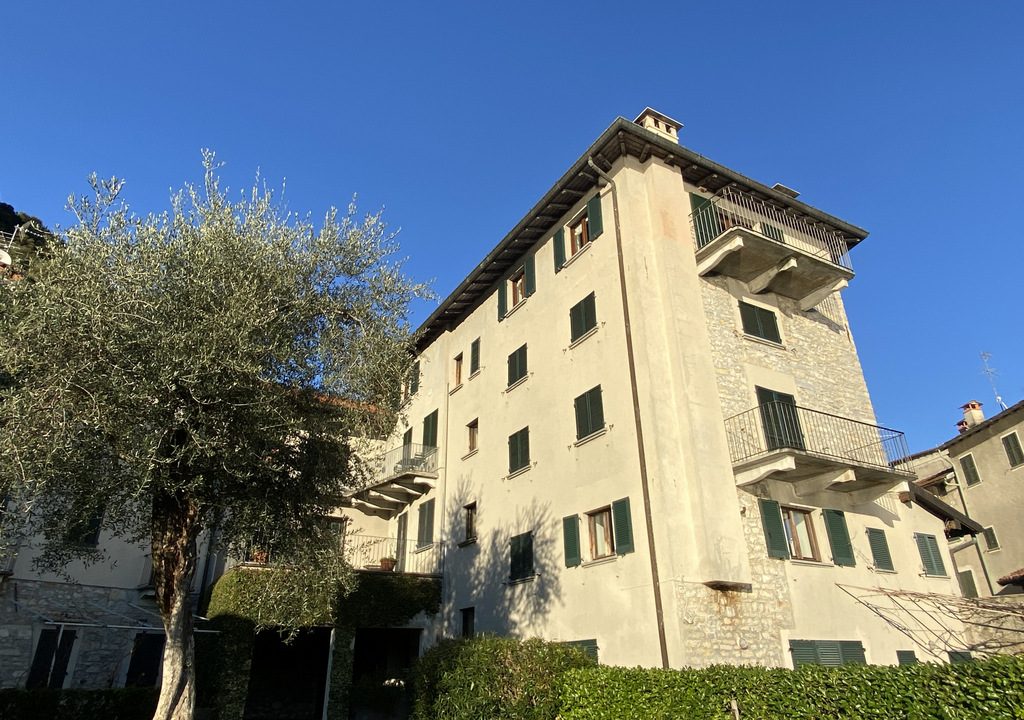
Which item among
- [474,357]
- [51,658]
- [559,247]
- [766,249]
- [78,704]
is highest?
[559,247]

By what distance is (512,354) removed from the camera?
1891 cm

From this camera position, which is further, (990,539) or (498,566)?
(990,539)

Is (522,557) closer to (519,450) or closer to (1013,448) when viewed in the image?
(519,450)

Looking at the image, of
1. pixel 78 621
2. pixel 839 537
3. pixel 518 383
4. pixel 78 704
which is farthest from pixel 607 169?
pixel 78 621

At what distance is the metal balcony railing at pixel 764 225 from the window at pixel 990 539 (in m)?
14.6

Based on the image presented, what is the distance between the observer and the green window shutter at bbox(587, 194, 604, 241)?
16.4 m

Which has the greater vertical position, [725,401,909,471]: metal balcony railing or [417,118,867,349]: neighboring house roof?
[417,118,867,349]: neighboring house roof

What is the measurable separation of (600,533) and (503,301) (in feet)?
29.2

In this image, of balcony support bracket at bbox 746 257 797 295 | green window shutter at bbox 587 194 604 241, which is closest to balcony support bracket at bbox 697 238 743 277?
balcony support bracket at bbox 746 257 797 295

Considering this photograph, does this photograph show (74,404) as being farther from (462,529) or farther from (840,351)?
(840,351)

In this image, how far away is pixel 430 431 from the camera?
74.1ft

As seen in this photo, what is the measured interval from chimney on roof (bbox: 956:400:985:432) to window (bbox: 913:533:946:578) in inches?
586

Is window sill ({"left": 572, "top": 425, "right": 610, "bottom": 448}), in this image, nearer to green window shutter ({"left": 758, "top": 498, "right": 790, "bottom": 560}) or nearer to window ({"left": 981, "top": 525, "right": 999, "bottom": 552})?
green window shutter ({"left": 758, "top": 498, "right": 790, "bottom": 560})

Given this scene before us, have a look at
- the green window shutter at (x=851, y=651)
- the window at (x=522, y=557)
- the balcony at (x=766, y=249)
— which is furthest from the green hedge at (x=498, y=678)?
the balcony at (x=766, y=249)
